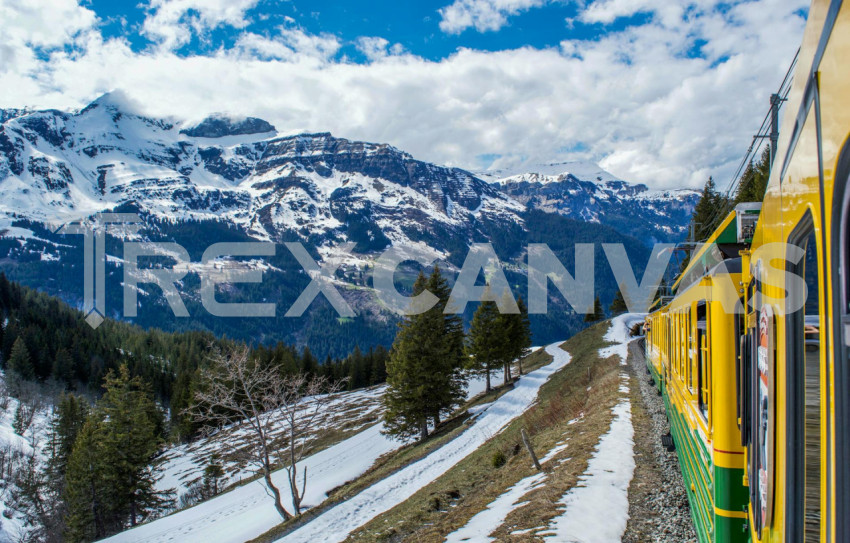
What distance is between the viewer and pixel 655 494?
9875mm

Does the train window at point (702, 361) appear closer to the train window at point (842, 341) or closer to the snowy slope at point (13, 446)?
the train window at point (842, 341)

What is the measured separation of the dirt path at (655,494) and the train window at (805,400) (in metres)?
6.65

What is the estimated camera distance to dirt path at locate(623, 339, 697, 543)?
26.9 ft

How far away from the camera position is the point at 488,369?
38.0 meters

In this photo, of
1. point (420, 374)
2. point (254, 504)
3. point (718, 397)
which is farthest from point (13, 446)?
point (718, 397)

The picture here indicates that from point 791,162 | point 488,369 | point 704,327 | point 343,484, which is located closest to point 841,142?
point 791,162

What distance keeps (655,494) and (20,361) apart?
99.4 m

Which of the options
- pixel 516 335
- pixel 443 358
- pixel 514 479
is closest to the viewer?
pixel 514 479

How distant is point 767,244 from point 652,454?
1113cm

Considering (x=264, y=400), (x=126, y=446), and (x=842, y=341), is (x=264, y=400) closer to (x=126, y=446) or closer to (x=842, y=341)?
(x=842, y=341)

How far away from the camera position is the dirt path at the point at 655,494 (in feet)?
26.9

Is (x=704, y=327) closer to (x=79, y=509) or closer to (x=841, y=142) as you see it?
(x=841, y=142)

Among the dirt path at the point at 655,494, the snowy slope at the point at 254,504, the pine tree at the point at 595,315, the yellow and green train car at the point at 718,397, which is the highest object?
the yellow and green train car at the point at 718,397

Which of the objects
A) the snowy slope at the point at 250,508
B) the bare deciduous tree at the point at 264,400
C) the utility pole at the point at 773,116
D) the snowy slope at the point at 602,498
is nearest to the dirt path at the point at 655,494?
the snowy slope at the point at 602,498
